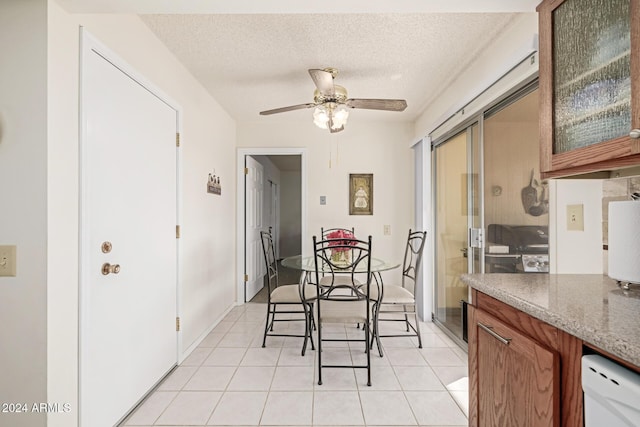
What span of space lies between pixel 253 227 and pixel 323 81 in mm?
2739

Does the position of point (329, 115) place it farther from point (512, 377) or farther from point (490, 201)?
point (512, 377)

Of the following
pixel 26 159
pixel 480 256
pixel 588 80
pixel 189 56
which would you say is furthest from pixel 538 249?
pixel 189 56

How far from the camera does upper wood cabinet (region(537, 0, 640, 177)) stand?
96 cm

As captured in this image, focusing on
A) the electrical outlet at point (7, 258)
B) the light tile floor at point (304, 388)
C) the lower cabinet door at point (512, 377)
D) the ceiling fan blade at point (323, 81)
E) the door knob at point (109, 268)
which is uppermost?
the ceiling fan blade at point (323, 81)

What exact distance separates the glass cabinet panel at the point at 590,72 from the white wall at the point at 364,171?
2.83 m

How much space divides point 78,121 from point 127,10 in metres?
0.55

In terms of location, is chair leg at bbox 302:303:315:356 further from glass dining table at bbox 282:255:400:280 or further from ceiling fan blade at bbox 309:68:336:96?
ceiling fan blade at bbox 309:68:336:96

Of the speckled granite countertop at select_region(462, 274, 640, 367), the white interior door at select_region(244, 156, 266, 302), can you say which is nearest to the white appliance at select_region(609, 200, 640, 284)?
the speckled granite countertop at select_region(462, 274, 640, 367)

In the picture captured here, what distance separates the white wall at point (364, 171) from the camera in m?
4.08

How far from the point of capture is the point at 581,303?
3.21 ft

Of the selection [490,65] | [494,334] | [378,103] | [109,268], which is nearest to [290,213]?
[378,103]

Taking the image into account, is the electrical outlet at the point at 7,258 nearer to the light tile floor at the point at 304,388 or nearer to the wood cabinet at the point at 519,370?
the light tile floor at the point at 304,388

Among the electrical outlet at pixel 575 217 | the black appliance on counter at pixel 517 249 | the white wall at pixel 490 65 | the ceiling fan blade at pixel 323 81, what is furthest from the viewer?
the ceiling fan blade at pixel 323 81

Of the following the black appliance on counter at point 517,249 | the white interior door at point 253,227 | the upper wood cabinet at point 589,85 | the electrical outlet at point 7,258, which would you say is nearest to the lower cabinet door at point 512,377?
the upper wood cabinet at point 589,85
